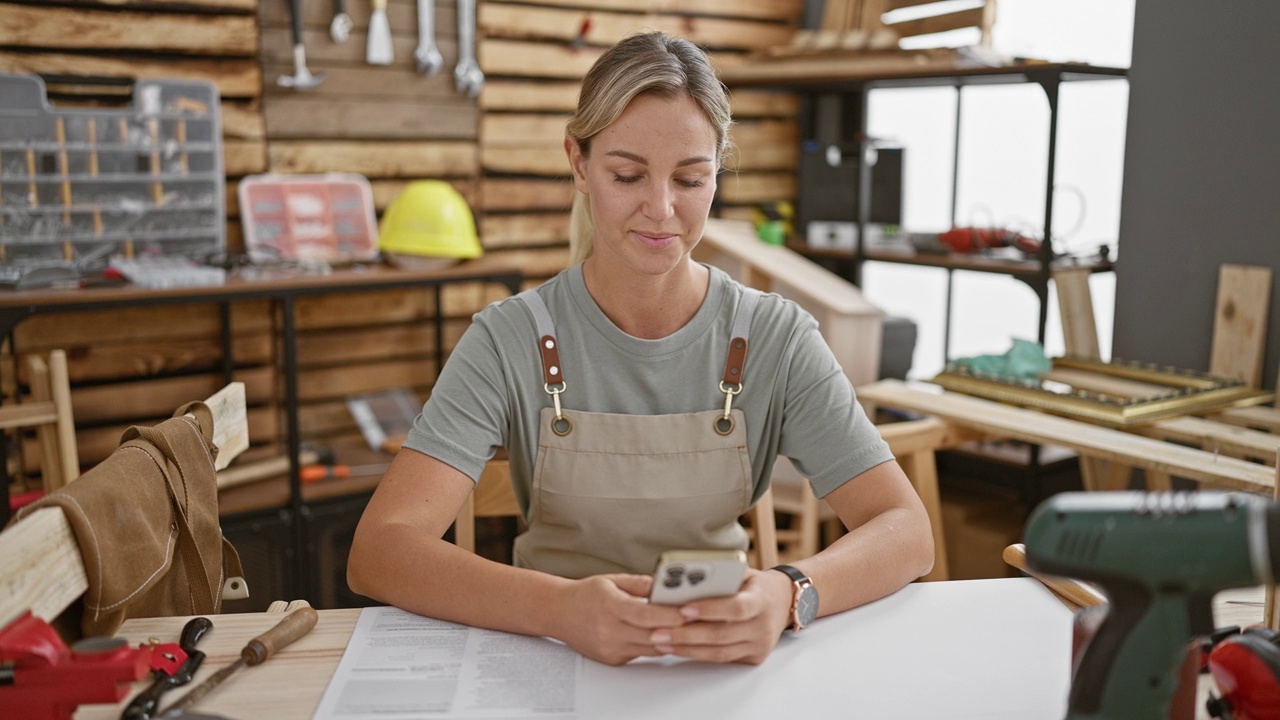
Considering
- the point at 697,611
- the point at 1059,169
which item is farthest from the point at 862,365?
the point at 697,611

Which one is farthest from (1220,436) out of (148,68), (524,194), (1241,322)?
(148,68)

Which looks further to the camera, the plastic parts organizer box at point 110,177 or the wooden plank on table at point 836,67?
the wooden plank on table at point 836,67

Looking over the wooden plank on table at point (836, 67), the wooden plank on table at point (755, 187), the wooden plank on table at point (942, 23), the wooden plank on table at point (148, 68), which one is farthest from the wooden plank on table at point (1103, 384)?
the wooden plank on table at point (148, 68)

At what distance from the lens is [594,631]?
1.23m

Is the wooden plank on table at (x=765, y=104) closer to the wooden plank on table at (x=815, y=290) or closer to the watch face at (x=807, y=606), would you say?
the wooden plank on table at (x=815, y=290)

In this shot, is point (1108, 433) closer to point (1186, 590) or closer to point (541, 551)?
point (541, 551)

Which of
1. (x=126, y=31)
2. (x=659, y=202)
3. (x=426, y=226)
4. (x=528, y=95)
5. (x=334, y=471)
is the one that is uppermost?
(x=126, y=31)

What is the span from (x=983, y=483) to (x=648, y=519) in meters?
2.31

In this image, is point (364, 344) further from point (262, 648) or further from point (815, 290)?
point (262, 648)

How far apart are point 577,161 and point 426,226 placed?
198cm

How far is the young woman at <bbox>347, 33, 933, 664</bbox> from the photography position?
5.23ft

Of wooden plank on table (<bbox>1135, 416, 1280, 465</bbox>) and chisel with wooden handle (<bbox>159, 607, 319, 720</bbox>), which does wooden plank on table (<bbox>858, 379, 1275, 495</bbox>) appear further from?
chisel with wooden handle (<bbox>159, 607, 319, 720</bbox>)

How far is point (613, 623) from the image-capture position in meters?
1.22

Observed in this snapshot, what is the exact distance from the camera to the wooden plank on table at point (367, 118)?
3.63 metres
